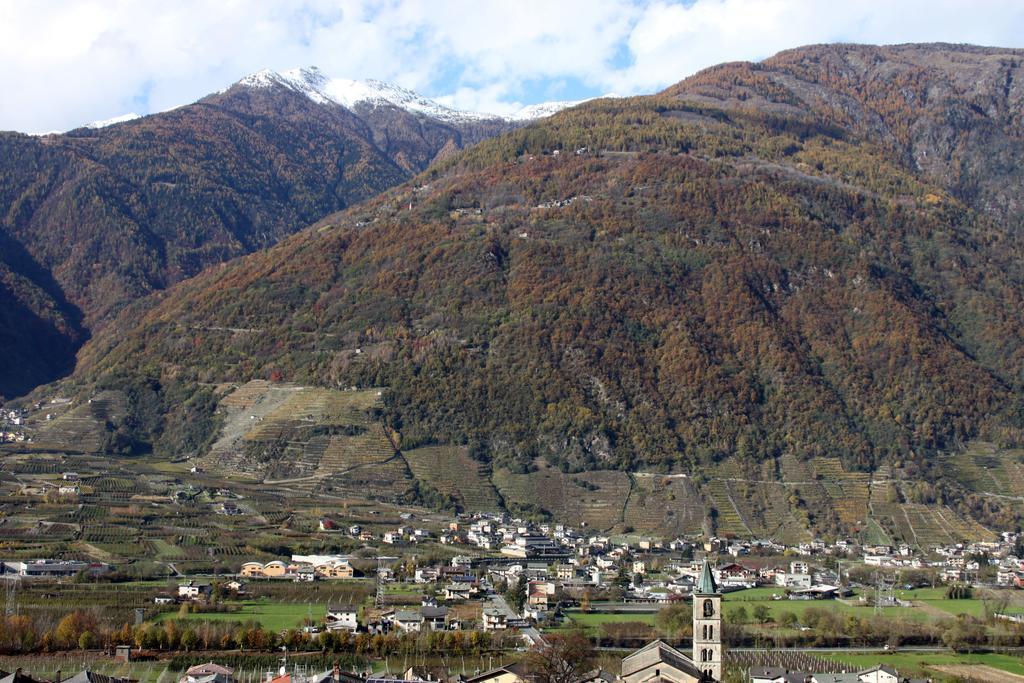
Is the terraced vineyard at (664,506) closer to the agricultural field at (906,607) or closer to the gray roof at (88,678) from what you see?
the agricultural field at (906,607)

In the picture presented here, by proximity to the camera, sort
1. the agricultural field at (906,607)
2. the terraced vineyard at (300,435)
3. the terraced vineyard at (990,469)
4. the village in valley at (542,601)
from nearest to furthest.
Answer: the village in valley at (542,601) → the agricultural field at (906,607) → the terraced vineyard at (300,435) → the terraced vineyard at (990,469)

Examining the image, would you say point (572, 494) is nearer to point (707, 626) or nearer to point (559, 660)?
point (559, 660)

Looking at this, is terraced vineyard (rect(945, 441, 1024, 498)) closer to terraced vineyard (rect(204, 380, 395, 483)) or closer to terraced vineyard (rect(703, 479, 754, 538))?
terraced vineyard (rect(703, 479, 754, 538))

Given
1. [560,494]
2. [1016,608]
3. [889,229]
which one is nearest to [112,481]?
[560,494]

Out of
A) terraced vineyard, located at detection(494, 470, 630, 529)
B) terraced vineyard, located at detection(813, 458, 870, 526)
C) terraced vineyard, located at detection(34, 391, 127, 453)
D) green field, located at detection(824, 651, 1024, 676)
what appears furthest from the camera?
terraced vineyard, located at detection(34, 391, 127, 453)

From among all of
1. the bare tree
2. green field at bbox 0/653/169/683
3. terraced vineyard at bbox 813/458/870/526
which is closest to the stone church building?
the bare tree

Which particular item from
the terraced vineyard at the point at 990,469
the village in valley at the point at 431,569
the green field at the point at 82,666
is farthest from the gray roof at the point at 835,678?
the terraced vineyard at the point at 990,469
